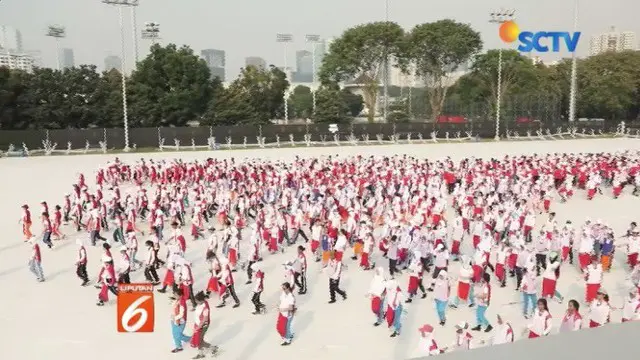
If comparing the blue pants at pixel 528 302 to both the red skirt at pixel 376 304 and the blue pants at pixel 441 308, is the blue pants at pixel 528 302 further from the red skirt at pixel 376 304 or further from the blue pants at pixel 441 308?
the red skirt at pixel 376 304

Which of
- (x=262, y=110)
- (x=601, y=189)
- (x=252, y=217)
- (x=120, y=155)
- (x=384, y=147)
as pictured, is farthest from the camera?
(x=262, y=110)

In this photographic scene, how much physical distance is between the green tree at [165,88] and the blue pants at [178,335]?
135 ft

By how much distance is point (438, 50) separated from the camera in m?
54.3

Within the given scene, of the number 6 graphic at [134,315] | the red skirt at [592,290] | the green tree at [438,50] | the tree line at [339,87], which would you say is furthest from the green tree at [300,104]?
the number 6 graphic at [134,315]

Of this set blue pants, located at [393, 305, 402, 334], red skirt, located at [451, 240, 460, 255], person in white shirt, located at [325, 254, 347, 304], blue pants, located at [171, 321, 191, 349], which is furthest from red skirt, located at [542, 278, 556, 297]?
blue pants, located at [171, 321, 191, 349]

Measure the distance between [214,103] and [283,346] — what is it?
42.9m

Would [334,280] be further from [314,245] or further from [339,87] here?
[339,87]

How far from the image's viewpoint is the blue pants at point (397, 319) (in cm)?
948

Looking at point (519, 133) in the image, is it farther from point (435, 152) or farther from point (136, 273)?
point (136, 273)

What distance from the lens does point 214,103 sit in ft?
164

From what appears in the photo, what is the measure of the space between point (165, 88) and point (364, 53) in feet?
64.4

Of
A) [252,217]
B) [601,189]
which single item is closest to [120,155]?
[252,217]

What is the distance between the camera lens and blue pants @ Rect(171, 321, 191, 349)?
8.73m

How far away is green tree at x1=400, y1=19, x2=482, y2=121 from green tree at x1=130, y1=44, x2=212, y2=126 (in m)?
21.8
